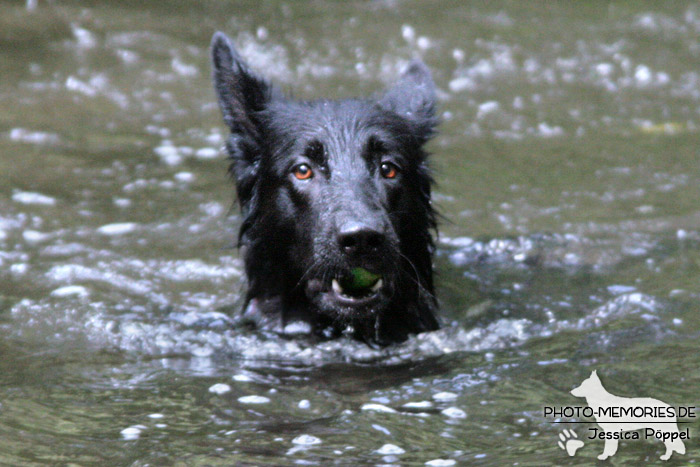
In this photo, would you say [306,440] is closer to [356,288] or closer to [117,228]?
[356,288]

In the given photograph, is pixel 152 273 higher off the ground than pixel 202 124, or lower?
lower

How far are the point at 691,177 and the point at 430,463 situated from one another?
5.68 metres

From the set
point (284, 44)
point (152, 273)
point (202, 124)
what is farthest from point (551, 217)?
point (284, 44)

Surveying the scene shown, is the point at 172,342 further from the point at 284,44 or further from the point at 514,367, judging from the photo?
the point at 284,44

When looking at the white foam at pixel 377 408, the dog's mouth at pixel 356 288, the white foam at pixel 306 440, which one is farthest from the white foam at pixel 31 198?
the white foam at pixel 306 440

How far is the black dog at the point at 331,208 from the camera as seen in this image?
5.23m

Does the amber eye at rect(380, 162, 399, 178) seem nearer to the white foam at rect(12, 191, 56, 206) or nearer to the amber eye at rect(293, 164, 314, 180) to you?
the amber eye at rect(293, 164, 314, 180)

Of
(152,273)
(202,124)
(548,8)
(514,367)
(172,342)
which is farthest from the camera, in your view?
(548,8)

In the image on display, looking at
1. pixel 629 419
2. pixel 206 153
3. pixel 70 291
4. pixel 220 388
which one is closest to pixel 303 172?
pixel 220 388

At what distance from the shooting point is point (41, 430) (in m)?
4.23

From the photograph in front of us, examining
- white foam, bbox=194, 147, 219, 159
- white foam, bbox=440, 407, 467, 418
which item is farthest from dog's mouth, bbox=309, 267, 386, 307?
white foam, bbox=194, 147, 219, 159

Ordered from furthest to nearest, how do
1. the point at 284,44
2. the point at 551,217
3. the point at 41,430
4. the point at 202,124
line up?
the point at 284,44, the point at 202,124, the point at 551,217, the point at 41,430

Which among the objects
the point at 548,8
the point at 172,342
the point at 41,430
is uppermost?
the point at 548,8

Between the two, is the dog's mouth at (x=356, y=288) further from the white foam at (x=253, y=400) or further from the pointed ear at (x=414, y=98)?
the pointed ear at (x=414, y=98)
